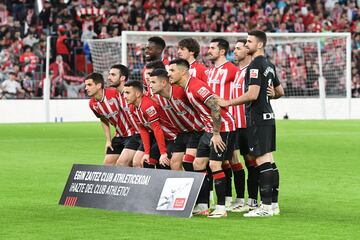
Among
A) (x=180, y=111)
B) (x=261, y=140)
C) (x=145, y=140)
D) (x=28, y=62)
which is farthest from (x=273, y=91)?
(x=28, y=62)

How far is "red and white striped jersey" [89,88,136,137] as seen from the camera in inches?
493

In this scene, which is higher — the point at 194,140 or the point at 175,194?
the point at 194,140

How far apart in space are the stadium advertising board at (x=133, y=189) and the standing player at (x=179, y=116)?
2.04ft

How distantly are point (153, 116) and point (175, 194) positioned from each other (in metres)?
1.19

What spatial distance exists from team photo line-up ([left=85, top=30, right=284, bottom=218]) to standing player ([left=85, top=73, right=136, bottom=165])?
0.01m

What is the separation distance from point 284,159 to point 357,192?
547 centimetres

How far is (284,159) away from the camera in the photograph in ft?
60.8

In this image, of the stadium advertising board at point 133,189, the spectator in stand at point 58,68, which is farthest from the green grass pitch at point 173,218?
the spectator in stand at point 58,68

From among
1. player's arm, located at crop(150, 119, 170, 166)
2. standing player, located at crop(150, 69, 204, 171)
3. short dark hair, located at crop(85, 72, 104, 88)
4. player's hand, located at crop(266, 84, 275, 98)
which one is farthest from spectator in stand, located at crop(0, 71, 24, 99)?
player's hand, located at crop(266, 84, 275, 98)

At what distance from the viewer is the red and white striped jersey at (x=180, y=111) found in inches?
436

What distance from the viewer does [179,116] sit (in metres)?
11.3

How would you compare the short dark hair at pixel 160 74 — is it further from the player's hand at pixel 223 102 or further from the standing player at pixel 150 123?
the player's hand at pixel 223 102

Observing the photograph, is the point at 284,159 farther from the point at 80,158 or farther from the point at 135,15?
the point at 135,15

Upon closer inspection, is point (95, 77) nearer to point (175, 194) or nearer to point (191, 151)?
point (191, 151)
